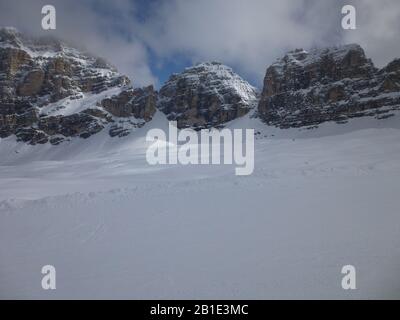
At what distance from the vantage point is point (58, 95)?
13112 cm

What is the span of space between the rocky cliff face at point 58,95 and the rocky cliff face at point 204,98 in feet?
31.0

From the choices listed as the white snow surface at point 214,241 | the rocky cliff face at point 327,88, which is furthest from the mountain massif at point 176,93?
the white snow surface at point 214,241

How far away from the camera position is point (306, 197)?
458 inches

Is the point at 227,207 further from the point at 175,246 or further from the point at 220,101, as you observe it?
the point at 220,101

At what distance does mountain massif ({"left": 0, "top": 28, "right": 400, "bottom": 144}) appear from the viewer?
93.9 m

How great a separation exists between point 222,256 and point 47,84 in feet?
492

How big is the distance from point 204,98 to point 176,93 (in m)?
13.8

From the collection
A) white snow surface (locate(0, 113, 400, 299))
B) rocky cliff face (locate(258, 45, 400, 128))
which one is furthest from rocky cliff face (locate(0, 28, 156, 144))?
white snow surface (locate(0, 113, 400, 299))

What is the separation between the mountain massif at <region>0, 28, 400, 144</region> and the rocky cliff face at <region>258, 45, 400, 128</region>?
0.29 meters

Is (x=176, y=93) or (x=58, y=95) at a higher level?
(x=58, y=95)

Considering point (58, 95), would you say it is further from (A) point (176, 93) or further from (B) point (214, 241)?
(B) point (214, 241)

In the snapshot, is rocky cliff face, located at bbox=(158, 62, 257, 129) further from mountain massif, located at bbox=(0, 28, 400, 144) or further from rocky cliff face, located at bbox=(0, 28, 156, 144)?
rocky cliff face, located at bbox=(0, 28, 156, 144)

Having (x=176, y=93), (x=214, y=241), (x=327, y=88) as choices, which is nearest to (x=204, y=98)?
(x=176, y=93)
